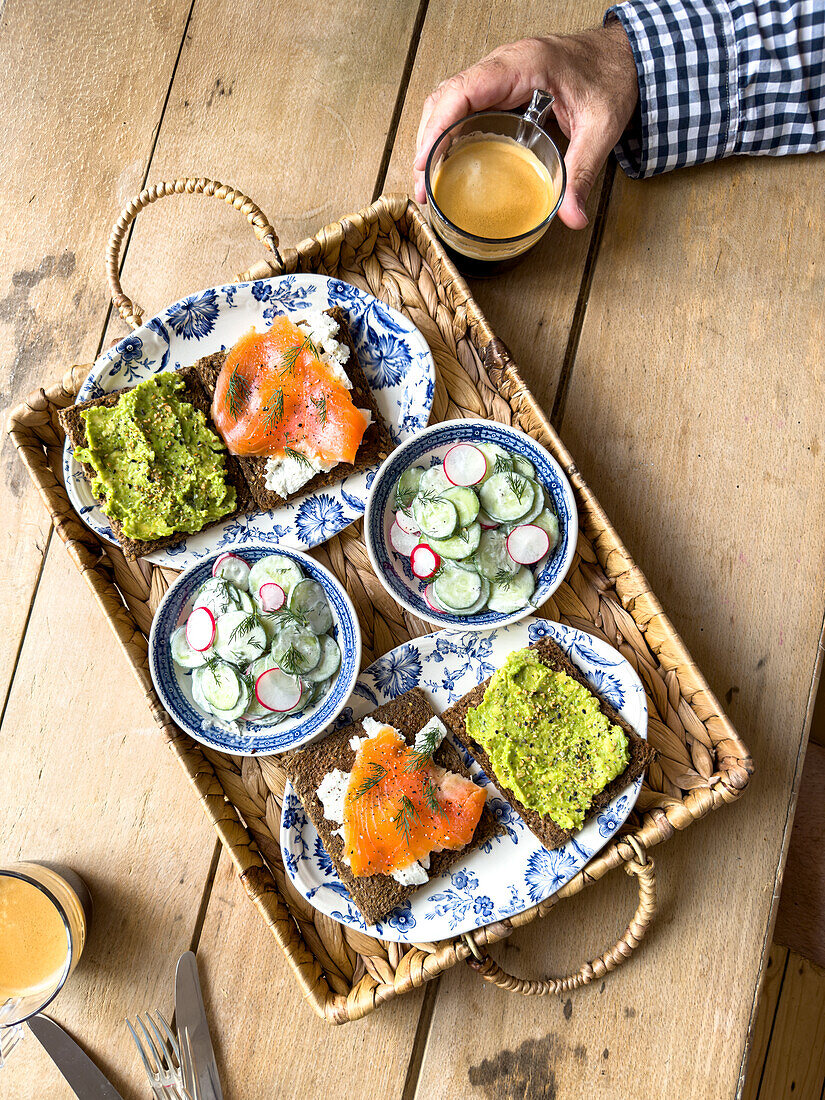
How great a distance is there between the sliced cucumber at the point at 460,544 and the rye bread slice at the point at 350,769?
39 centimetres

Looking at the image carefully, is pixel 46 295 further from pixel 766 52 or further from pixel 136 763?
pixel 766 52

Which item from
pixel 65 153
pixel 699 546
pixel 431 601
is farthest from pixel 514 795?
pixel 65 153

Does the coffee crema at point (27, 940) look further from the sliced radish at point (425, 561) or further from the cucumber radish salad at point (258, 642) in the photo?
the sliced radish at point (425, 561)

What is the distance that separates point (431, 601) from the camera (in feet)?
6.89

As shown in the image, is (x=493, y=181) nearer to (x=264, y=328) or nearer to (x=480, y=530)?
(x=264, y=328)

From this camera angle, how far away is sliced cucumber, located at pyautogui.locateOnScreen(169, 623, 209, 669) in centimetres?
206

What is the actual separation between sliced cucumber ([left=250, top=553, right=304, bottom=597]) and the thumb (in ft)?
4.04

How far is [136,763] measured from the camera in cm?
225

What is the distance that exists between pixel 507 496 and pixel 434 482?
0.20 metres

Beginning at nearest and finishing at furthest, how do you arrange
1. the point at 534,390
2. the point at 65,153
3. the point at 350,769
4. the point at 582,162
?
1. the point at 350,769
2. the point at 582,162
3. the point at 534,390
4. the point at 65,153

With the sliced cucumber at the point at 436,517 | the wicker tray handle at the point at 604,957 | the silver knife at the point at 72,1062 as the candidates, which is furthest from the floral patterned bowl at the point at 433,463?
the silver knife at the point at 72,1062

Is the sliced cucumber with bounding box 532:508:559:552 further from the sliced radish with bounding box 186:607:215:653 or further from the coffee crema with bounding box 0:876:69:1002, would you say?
the coffee crema with bounding box 0:876:69:1002

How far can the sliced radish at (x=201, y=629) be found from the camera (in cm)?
204

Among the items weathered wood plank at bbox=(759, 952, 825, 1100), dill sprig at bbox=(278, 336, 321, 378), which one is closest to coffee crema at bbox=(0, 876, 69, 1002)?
dill sprig at bbox=(278, 336, 321, 378)
